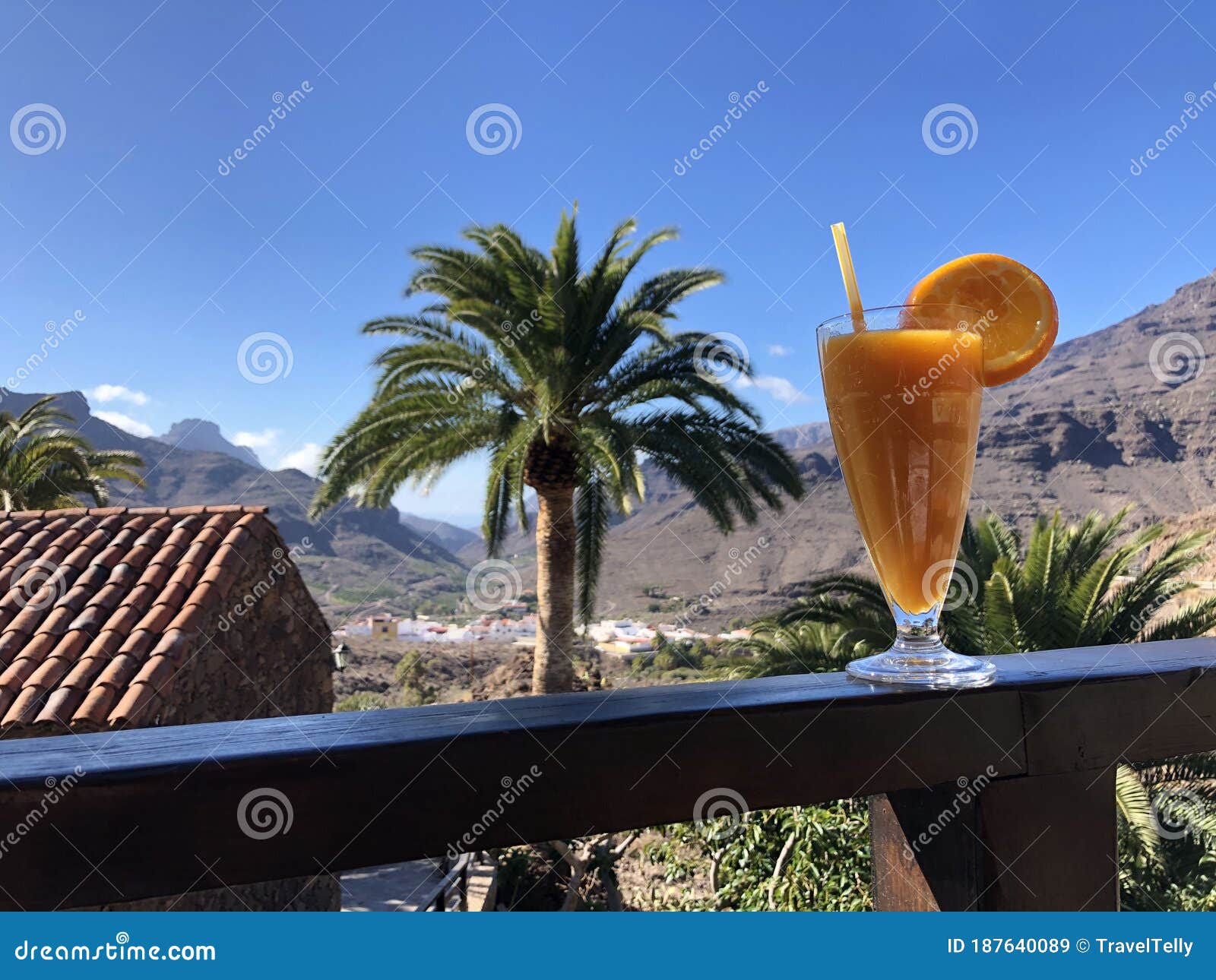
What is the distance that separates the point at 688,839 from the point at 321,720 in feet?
19.1

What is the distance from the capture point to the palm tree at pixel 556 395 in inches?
396

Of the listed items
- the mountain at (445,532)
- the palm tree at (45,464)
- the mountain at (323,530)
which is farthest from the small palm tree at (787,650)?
the mountain at (445,532)

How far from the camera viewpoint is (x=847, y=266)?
104 cm

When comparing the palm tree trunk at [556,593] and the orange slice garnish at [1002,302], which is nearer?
the orange slice garnish at [1002,302]

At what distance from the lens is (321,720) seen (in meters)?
0.66

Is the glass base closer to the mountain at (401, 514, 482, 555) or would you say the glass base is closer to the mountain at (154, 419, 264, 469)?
the mountain at (401, 514, 482, 555)

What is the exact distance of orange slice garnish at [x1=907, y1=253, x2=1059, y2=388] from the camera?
3.33 feet

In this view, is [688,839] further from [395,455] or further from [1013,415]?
[1013,415]

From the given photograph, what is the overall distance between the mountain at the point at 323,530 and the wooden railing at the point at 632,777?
785 inches
